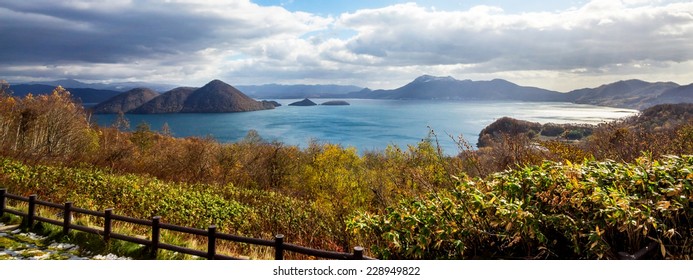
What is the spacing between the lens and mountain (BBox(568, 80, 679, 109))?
34.7 meters

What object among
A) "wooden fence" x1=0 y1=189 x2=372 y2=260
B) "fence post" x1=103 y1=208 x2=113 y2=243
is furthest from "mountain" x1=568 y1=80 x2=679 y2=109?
"fence post" x1=103 y1=208 x2=113 y2=243

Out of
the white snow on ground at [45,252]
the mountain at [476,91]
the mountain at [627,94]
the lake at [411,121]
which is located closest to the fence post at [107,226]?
the white snow on ground at [45,252]

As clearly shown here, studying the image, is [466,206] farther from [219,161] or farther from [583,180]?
[219,161]

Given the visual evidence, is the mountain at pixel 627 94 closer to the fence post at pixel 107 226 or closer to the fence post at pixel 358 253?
the fence post at pixel 358 253

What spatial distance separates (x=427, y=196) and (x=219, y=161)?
3519 centimetres

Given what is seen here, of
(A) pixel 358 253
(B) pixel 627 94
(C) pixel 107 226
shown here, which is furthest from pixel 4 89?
(B) pixel 627 94

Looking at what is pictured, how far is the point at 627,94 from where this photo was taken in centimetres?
5222

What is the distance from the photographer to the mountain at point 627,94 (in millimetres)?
34688

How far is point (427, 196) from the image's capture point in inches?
243

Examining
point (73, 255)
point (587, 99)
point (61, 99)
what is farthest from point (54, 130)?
point (587, 99)

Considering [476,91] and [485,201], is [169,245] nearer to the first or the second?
[485,201]

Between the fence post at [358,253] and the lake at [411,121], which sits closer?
the fence post at [358,253]

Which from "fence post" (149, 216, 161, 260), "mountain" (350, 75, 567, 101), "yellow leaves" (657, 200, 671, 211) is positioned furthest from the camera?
"mountain" (350, 75, 567, 101)

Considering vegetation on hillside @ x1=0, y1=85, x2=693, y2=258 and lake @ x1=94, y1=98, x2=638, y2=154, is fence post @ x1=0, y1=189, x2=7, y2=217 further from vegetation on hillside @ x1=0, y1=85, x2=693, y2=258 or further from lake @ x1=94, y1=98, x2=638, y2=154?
lake @ x1=94, y1=98, x2=638, y2=154
